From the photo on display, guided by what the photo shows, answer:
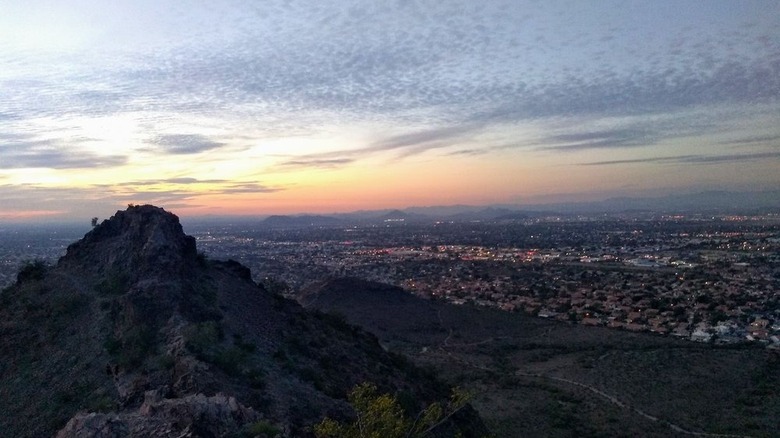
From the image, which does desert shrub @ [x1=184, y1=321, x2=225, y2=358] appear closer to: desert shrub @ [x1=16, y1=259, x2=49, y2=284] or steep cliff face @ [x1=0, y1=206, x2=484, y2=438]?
steep cliff face @ [x1=0, y1=206, x2=484, y2=438]

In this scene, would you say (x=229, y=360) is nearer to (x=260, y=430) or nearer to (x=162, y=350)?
(x=162, y=350)

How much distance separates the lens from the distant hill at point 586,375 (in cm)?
2298

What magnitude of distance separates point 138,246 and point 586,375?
2330cm

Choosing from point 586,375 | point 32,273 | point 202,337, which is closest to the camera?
point 202,337

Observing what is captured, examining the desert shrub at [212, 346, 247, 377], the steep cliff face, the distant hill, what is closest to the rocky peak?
the steep cliff face

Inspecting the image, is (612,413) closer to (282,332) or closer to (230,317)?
(282,332)

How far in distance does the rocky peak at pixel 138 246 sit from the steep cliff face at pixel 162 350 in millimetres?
60

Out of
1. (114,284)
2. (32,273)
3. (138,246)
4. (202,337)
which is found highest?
(138,246)

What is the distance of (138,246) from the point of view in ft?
66.5

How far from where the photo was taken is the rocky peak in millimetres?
19234

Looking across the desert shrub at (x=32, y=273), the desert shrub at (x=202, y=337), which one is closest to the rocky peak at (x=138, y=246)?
the desert shrub at (x=32, y=273)

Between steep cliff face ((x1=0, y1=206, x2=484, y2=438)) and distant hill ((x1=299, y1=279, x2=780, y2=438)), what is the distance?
21.2 feet

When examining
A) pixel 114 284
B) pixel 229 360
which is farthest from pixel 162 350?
pixel 114 284

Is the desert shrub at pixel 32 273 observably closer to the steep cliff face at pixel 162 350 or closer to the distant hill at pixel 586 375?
the steep cliff face at pixel 162 350
